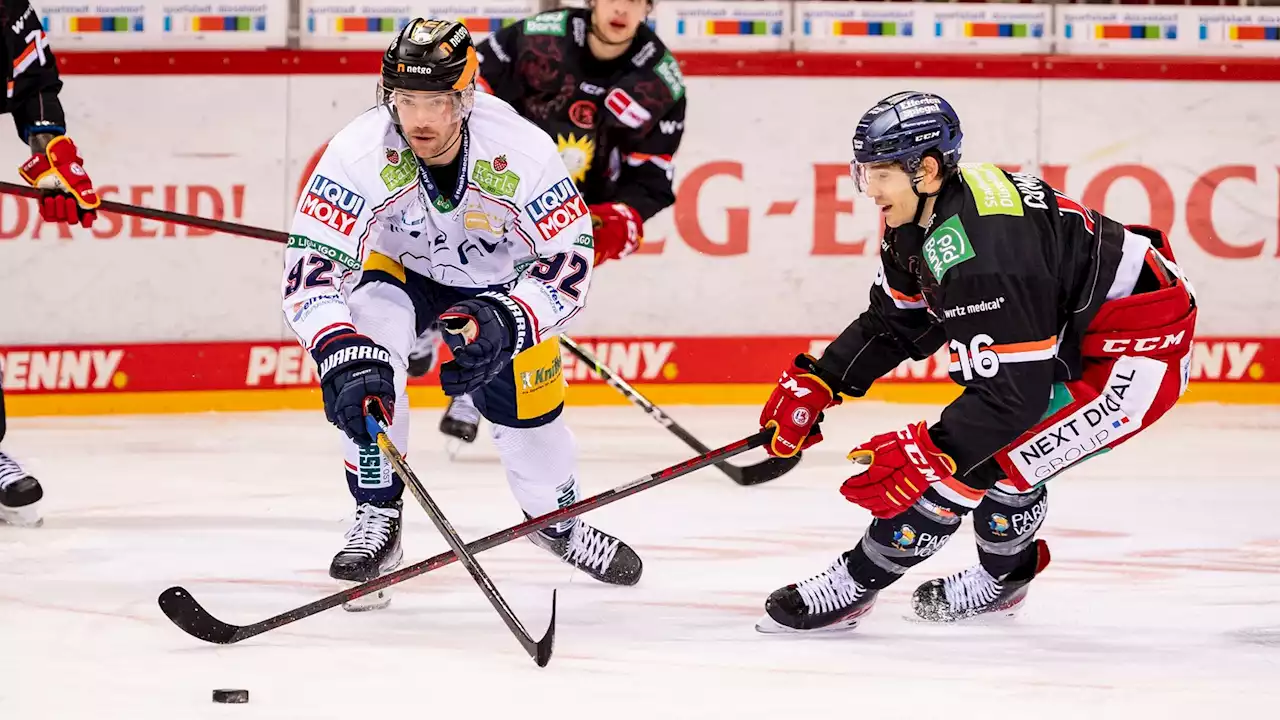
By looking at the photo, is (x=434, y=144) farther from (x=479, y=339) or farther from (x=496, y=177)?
(x=479, y=339)

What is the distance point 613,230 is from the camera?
16.0ft

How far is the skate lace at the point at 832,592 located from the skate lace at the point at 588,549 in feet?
1.77

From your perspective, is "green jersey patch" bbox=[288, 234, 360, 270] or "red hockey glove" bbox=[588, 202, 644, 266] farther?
"red hockey glove" bbox=[588, 202, 644, 266]

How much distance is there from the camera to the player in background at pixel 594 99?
5.07m

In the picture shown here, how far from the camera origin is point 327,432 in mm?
5555

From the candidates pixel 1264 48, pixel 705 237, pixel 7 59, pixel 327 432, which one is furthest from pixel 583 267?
pixel 1264 48

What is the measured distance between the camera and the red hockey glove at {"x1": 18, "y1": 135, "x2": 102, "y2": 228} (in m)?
4.41

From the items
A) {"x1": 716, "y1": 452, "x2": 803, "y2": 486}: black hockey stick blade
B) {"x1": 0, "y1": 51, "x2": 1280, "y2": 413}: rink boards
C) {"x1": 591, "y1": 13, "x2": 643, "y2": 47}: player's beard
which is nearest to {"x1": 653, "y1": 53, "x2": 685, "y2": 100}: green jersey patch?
{"x1": 591, "y1": 13, "x2": 643, "y2": 47}: player's beard

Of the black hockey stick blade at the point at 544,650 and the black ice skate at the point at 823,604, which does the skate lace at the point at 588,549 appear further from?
the black hockey stick blade at the point at 544,650

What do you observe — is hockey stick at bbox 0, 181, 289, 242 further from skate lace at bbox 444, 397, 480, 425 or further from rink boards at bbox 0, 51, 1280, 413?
rink boards at bbox 0, 51, 1280, 413

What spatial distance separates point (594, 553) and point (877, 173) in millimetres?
1098

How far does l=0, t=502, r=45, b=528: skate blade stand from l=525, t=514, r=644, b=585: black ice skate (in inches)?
52.8

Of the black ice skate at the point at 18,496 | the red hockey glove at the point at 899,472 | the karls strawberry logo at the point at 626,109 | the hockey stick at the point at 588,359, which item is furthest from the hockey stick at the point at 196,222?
the red hockey glove at the point at 899,472

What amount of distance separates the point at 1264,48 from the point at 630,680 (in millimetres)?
4456
